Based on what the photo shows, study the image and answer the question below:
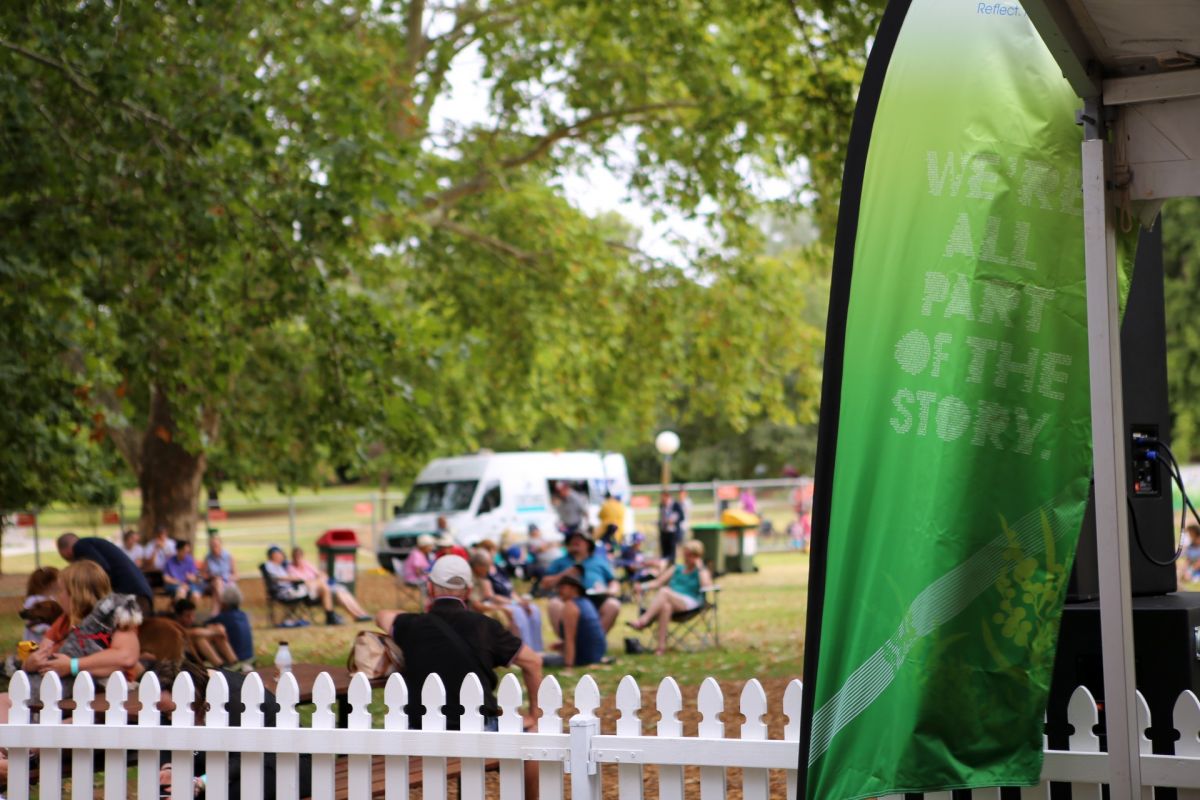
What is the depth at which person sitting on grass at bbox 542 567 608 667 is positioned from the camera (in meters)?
12.0

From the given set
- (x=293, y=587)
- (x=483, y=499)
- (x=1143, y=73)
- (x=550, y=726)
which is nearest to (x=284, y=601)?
(x=293, y=587)

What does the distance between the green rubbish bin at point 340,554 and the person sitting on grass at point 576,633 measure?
853 cm

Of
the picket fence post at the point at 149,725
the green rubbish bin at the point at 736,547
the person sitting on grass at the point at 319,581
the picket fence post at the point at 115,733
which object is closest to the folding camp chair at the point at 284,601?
the person sitting on grass at the point at 319,581

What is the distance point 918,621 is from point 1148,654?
116 cm

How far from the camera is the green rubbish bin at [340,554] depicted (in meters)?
20.0

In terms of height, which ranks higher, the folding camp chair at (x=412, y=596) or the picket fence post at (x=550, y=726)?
the picket fence post at (x=550, y=726)

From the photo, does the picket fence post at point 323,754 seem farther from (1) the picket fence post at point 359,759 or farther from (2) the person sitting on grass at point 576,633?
(2) the person sitting on grass at point 576,633

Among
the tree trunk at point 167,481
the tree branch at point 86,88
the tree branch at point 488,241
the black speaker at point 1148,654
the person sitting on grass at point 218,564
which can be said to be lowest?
the person sitting on grass at point 218,564

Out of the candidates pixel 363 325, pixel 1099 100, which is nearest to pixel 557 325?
pixel 363 325

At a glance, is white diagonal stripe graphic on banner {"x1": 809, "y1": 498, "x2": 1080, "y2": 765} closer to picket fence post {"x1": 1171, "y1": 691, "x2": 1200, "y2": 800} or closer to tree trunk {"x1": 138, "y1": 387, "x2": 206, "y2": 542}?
picket fence post {"x1": 1171, "y1": 691, "x2": 1200, "y2": 800}

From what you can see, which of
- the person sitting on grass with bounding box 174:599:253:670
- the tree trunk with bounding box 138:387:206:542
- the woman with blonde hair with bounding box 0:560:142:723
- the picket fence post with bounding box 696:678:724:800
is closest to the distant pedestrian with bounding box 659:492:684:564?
the tree trunk with bounding box 138:387:206:542

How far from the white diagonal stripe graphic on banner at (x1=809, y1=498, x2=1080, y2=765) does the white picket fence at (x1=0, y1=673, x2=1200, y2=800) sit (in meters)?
0.47

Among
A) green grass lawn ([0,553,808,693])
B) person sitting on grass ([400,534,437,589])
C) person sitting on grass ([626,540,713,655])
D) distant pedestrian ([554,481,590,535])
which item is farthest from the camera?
distant pedestrian ([554,481,590,535])

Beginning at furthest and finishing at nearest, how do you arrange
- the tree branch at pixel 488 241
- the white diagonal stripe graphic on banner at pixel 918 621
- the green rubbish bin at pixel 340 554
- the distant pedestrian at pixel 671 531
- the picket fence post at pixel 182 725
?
the distant pedestrian at pixel 671 531, the tree branch at pixel 488 241, the green rubbish bin at pixel 340 554, the picket fence post at pixel 182 725, the white diagonal stripe graphic on banner at pixel 918 621
